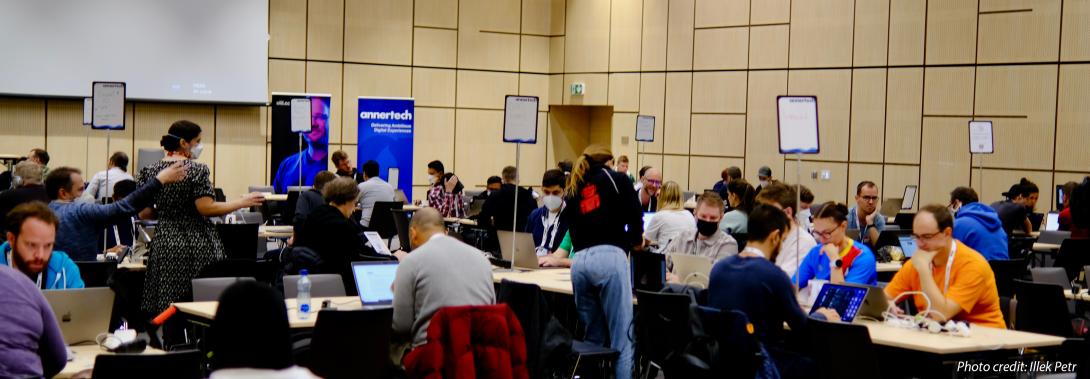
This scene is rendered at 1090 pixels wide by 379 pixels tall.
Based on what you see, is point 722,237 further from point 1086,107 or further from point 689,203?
point 1086,107

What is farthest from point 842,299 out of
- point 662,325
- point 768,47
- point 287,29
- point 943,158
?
point 287,29

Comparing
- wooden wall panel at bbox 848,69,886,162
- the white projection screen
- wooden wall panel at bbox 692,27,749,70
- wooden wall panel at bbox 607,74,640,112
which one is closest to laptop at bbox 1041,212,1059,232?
wooden wall panel at bbox 848,69,886,162

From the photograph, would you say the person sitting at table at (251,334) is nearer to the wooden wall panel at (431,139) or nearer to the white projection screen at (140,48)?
the white projection screen at (140,48)

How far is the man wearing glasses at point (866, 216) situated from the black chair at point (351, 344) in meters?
5.76

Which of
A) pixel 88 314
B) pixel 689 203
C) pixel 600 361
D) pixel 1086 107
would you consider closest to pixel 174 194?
pixel 88 314

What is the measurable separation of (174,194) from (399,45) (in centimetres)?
1320

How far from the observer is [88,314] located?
4941mm

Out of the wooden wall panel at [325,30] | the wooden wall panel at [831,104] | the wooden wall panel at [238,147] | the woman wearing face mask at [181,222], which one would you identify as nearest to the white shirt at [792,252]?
the woman wearing face mask at [181,222]

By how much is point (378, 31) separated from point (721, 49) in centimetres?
543

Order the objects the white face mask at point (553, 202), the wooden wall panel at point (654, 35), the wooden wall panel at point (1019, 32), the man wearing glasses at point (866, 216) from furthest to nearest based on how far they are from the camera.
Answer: the wooden wall panel at point (654, 35), the wooden wall panel at point (1019, 32), the man wearing glasses at point (866, 216), the white face mask at point (553, 202)

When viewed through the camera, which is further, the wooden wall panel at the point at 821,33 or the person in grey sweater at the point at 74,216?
the wooden wall panel at the point at 821,33

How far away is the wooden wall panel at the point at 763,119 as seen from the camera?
16.9 m

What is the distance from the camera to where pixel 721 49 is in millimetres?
17641

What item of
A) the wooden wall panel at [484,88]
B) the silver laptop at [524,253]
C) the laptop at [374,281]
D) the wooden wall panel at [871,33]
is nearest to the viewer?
the laptop at [374,281]
